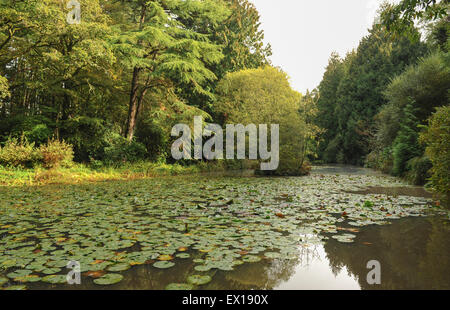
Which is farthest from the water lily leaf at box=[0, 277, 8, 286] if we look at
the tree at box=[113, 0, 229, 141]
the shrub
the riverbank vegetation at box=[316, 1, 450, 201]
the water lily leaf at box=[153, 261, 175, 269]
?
the tree at box=[113, 0, 229, 141]

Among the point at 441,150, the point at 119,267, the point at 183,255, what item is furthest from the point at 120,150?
the point at 441,150

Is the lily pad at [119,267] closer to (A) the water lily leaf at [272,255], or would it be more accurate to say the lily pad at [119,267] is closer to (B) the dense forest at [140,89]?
(A) the water lily leaf at [272,255]

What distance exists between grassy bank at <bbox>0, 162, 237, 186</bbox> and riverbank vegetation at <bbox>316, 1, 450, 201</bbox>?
35.9 feet

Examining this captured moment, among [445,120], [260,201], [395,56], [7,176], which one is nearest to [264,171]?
Result: [260,201]

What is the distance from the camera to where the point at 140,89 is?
17.8m

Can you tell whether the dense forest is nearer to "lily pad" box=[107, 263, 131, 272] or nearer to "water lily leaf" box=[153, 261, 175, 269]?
"water lily leaf" box=[153, 261, 175, 269]

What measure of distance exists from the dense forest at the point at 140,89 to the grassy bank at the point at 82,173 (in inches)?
28.6

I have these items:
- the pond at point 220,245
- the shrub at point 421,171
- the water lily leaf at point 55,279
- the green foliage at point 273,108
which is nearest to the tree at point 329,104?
the green foliage at point 273,108

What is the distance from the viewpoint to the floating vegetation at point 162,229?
9.74 ft

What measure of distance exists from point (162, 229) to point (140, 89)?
15.1 metres

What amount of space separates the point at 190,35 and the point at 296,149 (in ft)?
31.5

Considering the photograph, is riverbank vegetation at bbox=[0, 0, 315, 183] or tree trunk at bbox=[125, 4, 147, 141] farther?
tree trunk at bbox=[125, 4, 147, 141]

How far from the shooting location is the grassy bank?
389 inches
